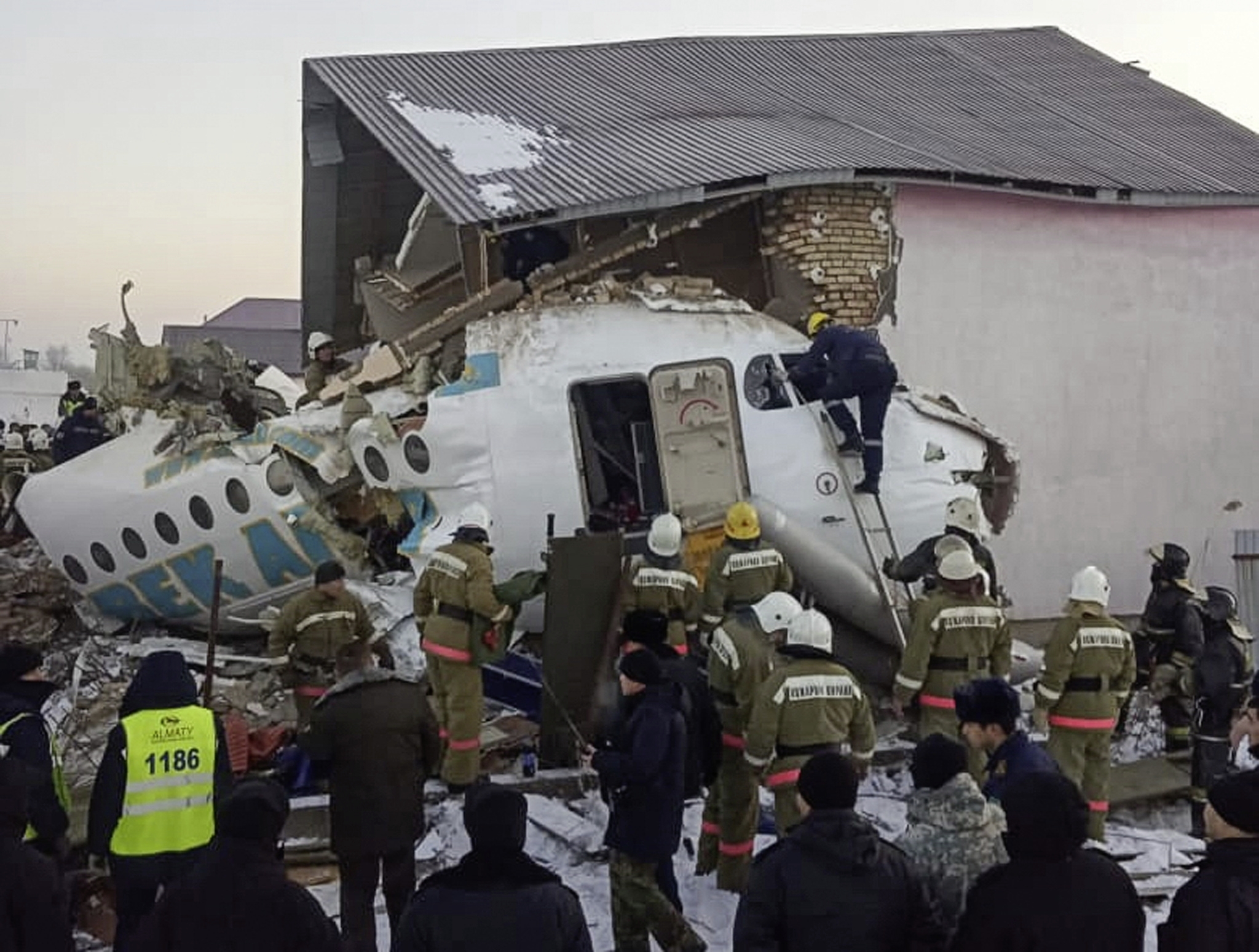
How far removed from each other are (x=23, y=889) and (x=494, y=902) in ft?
→ 4.70

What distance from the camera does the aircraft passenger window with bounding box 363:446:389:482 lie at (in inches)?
359

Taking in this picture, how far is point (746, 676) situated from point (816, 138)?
7444 mm

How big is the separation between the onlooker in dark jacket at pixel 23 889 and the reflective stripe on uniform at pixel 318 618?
13.1 ft

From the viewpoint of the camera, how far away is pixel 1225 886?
3.27 metres

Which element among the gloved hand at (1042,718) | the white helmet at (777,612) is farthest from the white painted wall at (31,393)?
the white helmet at (777,612)

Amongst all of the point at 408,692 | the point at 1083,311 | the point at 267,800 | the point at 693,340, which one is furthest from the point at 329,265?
the point at 267,800

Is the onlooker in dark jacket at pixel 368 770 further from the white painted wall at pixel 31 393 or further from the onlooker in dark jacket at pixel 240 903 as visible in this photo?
the white painted wall at pixel 31 393

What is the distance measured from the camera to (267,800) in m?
3.47

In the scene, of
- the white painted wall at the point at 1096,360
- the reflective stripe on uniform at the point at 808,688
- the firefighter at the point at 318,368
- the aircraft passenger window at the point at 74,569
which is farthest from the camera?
the white painted wall at the point at 1096,360

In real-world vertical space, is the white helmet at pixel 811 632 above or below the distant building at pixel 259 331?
below

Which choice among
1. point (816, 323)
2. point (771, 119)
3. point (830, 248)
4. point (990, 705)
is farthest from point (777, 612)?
point (771, 119)

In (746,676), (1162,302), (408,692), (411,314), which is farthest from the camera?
(1162,302)

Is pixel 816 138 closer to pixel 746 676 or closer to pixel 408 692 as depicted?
pixel 746 676

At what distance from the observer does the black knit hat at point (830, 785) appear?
3623 millimetres
